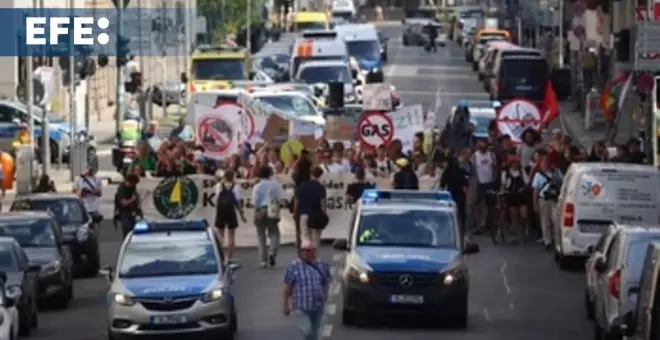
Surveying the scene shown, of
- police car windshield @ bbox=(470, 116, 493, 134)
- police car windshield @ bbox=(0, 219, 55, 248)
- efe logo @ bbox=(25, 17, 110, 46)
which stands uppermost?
efe logo @ bbox=(25, 17, 110, 46)

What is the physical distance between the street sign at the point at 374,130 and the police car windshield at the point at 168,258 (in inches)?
600

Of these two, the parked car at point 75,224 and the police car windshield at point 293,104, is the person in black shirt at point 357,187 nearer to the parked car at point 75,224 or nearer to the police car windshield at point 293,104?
the parked car at point 75,224

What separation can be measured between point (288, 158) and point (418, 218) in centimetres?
1294

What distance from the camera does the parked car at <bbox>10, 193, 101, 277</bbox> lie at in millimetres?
32938

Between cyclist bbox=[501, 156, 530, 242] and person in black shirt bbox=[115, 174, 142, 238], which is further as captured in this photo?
cyclist bbox=[501, 156, 530, 242]

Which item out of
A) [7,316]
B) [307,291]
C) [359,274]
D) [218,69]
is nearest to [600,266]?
[359,274]

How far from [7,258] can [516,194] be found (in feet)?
40.4

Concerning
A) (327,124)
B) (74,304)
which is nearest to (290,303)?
(74,304)

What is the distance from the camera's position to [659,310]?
16.6 meters

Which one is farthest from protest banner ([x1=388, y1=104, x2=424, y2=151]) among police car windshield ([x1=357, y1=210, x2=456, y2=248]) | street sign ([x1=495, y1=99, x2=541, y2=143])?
police car windshield ([x1=357, y1=210, x2=456, y2=248])

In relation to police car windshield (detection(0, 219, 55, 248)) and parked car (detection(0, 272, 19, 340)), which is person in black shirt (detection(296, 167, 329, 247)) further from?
parked car (detection(0, 272, 19, 340))

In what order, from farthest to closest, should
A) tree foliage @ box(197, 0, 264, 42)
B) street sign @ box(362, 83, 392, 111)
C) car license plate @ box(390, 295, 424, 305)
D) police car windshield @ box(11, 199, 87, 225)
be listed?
tree foliage @ box(197, 0, 264, 42) → street sign @ box(362, 83, 392, 111) → police car windshield @ box(11, 199, 87, 225) → car license plate @ box(390, 295, 424, 305)

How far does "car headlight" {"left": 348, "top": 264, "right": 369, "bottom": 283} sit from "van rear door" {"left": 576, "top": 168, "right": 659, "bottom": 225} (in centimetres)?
698

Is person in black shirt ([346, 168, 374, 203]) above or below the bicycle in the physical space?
above
